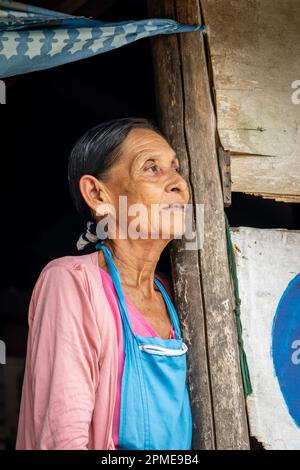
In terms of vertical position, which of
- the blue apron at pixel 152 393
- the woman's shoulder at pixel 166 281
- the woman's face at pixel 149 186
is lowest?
the blue apron at pixel 152 393

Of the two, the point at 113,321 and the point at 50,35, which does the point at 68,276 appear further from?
the point at 50,35

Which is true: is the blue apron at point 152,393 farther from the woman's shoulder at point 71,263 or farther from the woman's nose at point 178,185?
the woman's nose at point 178,185

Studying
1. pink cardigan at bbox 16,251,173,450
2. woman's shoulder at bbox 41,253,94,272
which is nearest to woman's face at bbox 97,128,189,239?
woman's shoulder at bbox 41,253,94,272

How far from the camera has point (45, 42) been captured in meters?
2.52

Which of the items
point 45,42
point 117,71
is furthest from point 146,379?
point 117,71

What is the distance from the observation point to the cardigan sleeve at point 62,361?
2.18 metres

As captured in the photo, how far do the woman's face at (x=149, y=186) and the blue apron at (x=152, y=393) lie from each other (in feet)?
0.75

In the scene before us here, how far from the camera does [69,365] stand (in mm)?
2262

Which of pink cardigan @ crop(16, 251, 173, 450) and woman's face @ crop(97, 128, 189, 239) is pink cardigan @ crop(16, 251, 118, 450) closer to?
pink cardigan @ crop(16, 251, 173, 450)

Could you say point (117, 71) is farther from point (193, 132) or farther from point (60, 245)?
point (60, 245)

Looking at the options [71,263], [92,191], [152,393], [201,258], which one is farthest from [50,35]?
[152,393]

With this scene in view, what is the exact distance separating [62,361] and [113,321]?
279 mm

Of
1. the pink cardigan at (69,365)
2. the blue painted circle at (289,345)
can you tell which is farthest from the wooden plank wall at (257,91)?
the pink cardigan at (69,365)

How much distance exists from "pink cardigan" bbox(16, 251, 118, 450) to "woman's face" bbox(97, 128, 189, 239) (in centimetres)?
32
